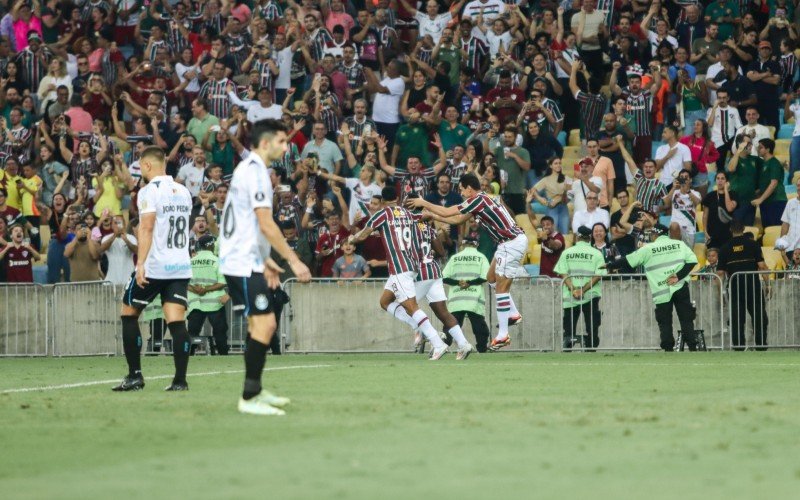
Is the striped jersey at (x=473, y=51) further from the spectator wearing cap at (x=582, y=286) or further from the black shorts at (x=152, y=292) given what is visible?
the black shorts at (x=152, y=292)

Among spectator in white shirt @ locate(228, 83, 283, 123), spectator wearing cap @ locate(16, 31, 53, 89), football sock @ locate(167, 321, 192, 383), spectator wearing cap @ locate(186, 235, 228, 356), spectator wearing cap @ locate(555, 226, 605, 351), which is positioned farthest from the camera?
spectator wearing cap @ locate(16, 31, 53, 89)

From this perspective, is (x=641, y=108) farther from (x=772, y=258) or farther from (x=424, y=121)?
(x=424, y=121)

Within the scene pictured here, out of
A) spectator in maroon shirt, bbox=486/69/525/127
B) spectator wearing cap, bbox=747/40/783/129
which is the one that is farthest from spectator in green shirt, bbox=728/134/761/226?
spectator in maroon shirt, bbox=486/69/525/127

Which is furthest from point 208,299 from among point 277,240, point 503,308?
point 277,240

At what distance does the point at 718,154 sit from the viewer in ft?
79.0

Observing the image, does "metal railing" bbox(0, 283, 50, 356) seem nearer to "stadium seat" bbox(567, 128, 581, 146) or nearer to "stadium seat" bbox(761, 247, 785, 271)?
"stadium seat" bbox(567, 128, 581, 146)

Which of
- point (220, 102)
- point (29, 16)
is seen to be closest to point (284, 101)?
point (220, 102)

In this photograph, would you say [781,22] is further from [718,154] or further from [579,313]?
[579,313]

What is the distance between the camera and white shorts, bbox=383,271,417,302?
711 inches

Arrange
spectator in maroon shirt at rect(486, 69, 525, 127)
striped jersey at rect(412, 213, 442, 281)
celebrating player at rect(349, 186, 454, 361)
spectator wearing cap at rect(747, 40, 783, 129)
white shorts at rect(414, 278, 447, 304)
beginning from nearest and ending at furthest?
celebrating player at rect(349, 186, 454, 361) < striped jersey at rect(412, 213, 442, 281) < white shorts at rect(414, 278, 447, 304) < spectator wearing cap at rect(747, 40, 783, 129) < spectator in maroon shirt at rect(486, 69, 525, 127)

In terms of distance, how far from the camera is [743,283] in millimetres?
21109

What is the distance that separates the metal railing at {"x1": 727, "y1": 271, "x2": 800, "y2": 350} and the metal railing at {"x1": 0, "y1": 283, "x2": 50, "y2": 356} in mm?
10999

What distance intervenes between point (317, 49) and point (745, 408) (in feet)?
60.9

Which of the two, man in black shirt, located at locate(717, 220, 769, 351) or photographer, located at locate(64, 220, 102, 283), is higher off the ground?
photographer, located at locate(64, 220, 102, 283)
